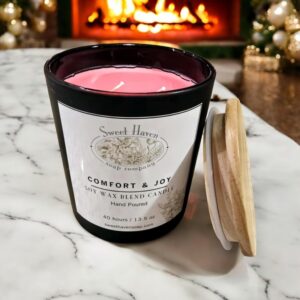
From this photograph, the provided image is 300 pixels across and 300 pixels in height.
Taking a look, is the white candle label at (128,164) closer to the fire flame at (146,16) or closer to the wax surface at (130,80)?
the wax surface at (130,80)

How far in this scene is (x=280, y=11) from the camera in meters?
1.40

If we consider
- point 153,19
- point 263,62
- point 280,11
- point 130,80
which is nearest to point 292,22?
point 280,11

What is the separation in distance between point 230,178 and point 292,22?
1130mm

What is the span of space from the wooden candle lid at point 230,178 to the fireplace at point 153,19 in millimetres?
1581

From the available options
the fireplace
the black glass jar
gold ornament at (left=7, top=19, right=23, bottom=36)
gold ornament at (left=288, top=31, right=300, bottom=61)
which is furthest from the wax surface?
the fireplace

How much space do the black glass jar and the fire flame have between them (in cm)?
153

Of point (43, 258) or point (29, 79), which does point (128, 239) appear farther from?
point (29, 79)

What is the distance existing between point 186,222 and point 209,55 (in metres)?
1.53

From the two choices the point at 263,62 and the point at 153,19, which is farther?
the point at 153,19

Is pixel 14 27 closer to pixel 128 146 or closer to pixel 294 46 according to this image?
pixel 294 46

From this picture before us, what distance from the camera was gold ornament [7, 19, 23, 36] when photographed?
58.6 inches

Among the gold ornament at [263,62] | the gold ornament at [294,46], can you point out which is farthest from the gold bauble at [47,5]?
the gold ornament at [294,46]

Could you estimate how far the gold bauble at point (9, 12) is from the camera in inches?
55.7

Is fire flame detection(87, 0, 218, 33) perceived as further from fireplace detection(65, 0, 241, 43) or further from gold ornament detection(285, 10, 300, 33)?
gold ornament detection(285, 10, 300, 33)
